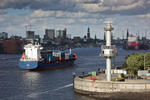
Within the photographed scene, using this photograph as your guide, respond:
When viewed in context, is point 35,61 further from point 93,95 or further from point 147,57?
point 93,95

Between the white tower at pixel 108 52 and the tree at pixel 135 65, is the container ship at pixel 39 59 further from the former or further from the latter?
the white tower at pixel 108 52

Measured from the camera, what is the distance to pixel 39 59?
98625 mm

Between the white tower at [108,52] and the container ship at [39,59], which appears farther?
the container ship at [39,59]

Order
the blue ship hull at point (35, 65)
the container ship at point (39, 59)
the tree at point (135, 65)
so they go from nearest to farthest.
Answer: the tree at point (135, 65), the blue ship hull at point (35, 65), the container ship at point (39, 59)

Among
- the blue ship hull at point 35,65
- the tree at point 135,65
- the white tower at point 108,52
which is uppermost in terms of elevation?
the white tower at point 108,52

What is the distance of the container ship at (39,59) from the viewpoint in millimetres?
93856

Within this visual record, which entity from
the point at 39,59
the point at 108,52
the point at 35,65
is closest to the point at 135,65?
the point at 108,52

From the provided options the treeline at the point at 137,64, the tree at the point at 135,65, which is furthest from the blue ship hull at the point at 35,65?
the tree at the point at 135,65

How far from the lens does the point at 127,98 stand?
153ft

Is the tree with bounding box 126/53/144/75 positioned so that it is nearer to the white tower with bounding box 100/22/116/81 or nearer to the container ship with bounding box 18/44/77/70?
the white tower with bounding box 100/22/116/81

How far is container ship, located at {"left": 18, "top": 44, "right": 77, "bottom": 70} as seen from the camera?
308ft

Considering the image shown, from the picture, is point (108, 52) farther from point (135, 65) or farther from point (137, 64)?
point (137, 64)

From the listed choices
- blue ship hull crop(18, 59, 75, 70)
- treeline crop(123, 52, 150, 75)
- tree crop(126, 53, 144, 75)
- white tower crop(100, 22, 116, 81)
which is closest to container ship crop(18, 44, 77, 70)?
blue ship hull crop(18, 59, 75, 70)

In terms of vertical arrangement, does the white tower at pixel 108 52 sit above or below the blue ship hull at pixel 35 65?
above
